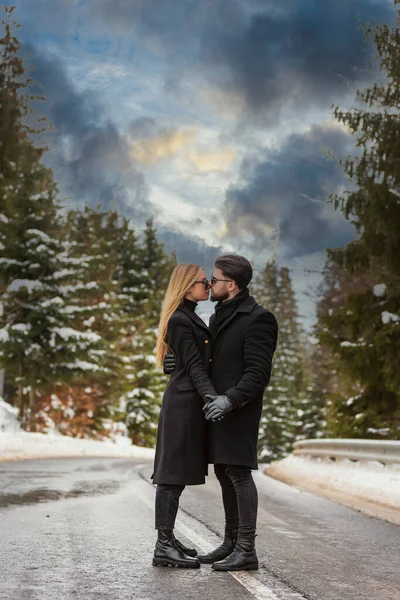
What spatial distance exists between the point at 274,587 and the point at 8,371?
1460 inches

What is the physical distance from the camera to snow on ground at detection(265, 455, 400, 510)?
1241 cm

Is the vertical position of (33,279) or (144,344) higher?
(144,344)

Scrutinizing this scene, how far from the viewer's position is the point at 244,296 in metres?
6.62

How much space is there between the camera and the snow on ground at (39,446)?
26.9 m

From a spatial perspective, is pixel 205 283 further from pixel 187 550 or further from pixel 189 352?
pixel 187 550

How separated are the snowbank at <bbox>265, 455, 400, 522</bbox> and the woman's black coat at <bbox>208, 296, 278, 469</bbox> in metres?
4.98

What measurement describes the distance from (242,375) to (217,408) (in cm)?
42

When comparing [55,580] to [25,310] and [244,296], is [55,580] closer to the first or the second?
[244,296]

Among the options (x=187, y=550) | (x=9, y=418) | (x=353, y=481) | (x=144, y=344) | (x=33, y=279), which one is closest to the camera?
(x=187, y=550)

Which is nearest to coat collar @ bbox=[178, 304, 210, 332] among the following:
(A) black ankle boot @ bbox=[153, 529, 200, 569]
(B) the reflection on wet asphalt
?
(A) black ankle boot @ bbox=[153, 529, 200, 569]

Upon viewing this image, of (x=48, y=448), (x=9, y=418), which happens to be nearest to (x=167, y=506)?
(x=48, y=448)

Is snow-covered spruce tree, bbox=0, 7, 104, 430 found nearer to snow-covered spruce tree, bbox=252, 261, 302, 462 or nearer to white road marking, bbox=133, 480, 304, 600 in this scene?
snow-covered spruce tree, bbox=252, 261, 302, 462

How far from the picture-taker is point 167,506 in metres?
6.43

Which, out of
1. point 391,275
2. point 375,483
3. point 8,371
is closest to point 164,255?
point 8,371
